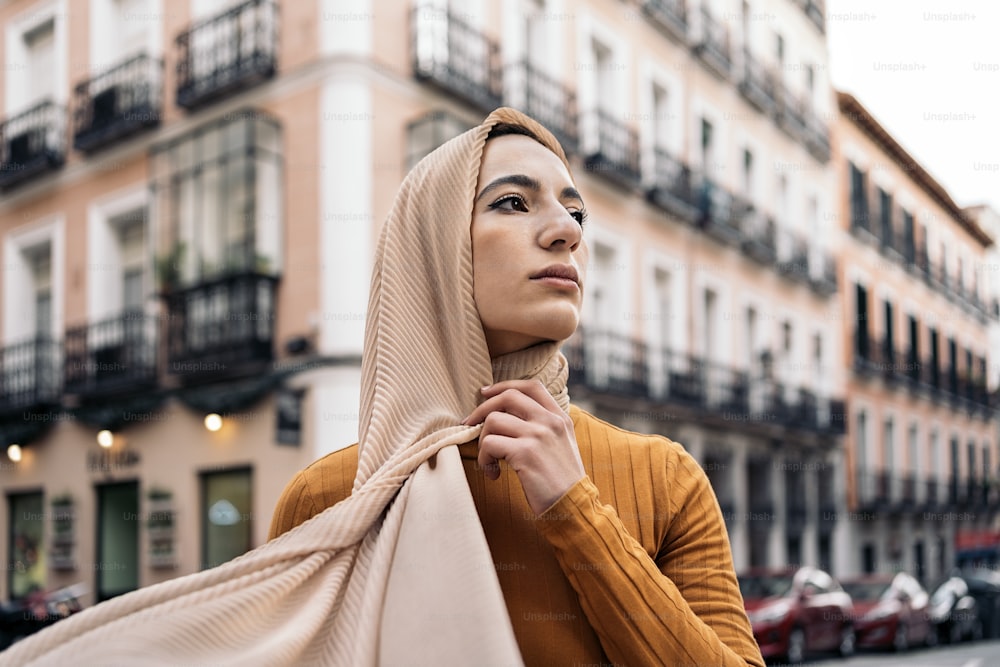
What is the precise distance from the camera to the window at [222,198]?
40.8 ft

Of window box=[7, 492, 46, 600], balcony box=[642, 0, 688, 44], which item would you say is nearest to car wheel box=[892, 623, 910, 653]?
balcony box=[642, 0, 688, 44]

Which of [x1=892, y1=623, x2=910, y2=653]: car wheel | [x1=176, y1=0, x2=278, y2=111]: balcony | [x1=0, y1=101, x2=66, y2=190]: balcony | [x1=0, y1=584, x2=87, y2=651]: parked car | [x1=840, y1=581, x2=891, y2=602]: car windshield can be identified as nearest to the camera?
[x1=0, y1=584, x2=87, y2=651]: parked car

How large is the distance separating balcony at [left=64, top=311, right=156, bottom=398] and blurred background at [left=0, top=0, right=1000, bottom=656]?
4cm

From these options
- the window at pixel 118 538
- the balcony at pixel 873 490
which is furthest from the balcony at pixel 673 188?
the balcony at pixel 873 490

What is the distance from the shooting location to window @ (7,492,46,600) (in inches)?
588

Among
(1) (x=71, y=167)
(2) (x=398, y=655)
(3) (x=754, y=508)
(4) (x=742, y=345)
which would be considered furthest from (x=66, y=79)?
(2) (x=398, y=655)

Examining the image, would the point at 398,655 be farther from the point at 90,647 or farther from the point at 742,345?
the point at 742,345

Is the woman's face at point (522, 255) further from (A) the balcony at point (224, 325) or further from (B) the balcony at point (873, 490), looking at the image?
(B) the balcony at point (873, 490)

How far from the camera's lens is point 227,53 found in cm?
Answer: 1300

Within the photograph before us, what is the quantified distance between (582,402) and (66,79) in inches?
324

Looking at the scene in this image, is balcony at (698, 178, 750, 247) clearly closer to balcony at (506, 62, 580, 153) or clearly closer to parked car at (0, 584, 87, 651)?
balcony at (506, 62, 580, 153)

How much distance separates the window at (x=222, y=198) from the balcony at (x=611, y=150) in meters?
5.29

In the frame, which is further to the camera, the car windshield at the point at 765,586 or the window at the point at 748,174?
→ the window at the point at 748,174

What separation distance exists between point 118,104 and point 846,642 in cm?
1167
